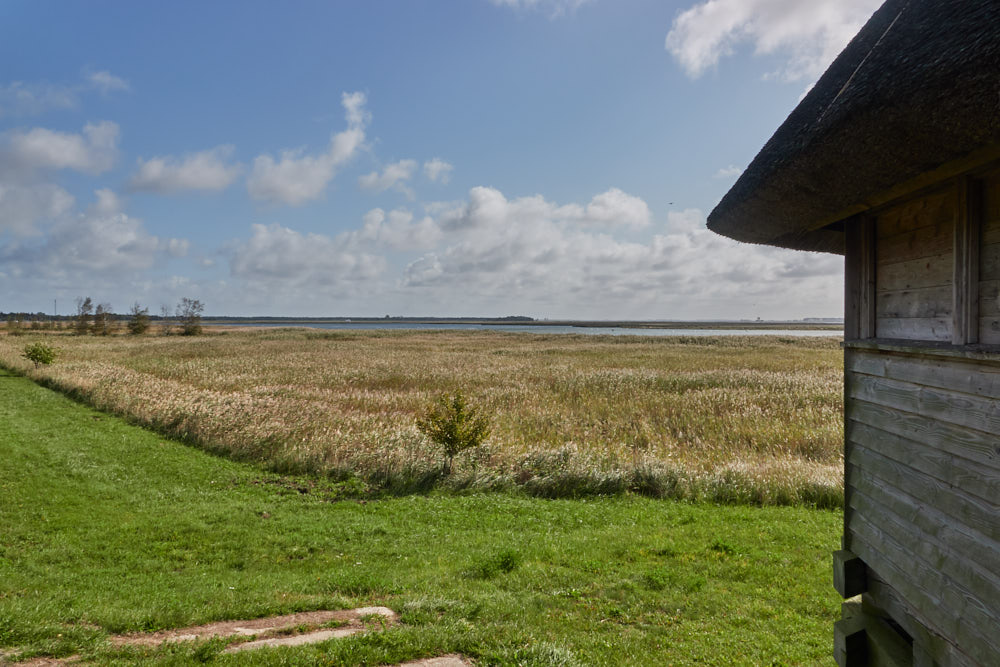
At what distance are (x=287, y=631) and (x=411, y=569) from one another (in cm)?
225

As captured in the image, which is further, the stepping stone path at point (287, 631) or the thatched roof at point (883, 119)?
the stepping stone path at point (287, 631)

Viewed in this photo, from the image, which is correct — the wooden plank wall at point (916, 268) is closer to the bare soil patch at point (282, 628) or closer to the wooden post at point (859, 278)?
the wooden post at point (859, 278)

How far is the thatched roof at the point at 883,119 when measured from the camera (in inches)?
111

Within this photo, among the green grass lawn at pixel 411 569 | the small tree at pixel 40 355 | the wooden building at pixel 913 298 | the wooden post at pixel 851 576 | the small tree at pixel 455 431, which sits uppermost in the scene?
the wooden building at pixel 913 298

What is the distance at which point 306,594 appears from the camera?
6.41 m

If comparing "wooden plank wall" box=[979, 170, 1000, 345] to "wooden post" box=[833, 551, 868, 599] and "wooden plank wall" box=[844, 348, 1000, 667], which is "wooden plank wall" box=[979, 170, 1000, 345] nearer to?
"wooden plank wall" box=[844, 348, 1000, 667]

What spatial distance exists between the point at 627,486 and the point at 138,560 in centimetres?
891

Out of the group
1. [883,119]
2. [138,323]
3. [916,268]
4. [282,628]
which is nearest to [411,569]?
[282,628]

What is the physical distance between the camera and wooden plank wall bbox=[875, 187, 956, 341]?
3.62 metres

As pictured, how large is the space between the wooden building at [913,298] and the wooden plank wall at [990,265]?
1 cm

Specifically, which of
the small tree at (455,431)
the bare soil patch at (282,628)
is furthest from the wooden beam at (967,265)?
the small tree at (455,431)

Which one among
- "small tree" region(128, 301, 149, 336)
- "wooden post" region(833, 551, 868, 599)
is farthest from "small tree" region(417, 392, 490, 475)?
"small tree" region(128, 301, 149, 336)

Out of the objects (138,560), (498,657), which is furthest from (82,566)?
(498,657)

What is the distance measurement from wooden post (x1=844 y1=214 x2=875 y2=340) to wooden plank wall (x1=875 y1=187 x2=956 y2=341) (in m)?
0.05
